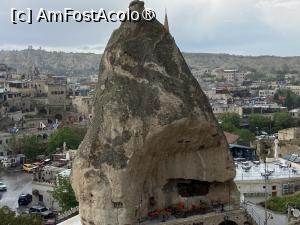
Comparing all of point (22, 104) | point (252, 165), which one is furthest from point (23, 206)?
point (22, 104)

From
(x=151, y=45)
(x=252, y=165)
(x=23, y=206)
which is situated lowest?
(x=23, y=206)

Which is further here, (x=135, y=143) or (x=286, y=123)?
(x=286, y=123)

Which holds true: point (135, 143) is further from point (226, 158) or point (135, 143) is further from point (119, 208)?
point (226, 158)

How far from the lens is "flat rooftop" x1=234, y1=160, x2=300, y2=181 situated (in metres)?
50.6

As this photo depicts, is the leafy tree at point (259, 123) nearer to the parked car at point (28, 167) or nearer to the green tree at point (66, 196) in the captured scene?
the parked car at point (28, 167)

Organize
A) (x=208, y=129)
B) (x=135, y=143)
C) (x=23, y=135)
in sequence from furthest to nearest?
1. (x=23, y=135)
2. (x=208, y=129)
3. (x=135, y=143)

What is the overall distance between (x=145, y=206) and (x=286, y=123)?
248 ft

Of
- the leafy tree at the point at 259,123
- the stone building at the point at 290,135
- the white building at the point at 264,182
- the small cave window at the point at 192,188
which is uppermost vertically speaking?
the leafy tree at the point at 259,123

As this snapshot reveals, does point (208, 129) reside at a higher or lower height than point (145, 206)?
higher

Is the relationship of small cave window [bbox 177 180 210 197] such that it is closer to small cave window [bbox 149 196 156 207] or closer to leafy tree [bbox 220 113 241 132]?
small cave window [bbox 149 196 156 207]

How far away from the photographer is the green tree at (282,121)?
103812 mm

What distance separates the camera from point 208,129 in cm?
3291

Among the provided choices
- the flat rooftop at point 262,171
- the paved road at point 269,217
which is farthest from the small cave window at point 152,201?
the flat rooftop at point 262,171

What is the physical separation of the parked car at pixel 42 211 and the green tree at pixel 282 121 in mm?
54785
